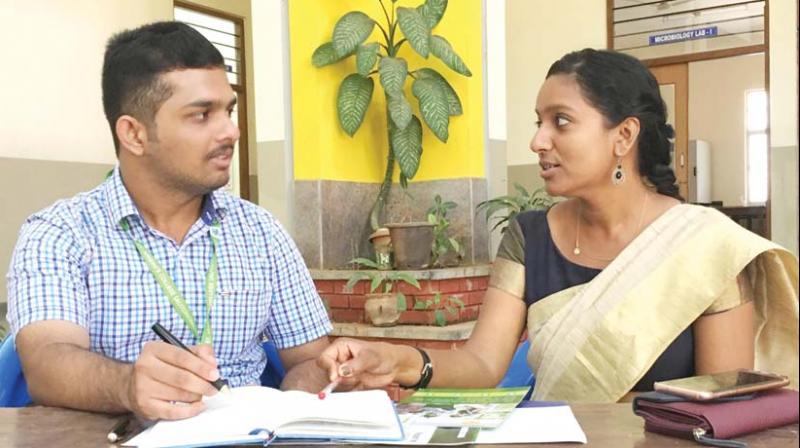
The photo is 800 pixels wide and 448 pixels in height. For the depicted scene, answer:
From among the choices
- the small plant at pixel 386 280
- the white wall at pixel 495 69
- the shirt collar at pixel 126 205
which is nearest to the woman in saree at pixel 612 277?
the shirt collar at pixel 126 205

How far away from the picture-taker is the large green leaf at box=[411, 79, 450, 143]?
4.43m

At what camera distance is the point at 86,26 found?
5.55 metres

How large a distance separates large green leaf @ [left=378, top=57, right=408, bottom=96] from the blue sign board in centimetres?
366

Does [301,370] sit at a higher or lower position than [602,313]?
lower

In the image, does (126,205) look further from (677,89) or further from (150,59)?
(677,89)

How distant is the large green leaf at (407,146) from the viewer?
4.57 metres

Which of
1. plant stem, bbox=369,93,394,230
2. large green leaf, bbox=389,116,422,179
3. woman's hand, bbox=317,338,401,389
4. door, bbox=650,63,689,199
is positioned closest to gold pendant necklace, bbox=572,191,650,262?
woman's hand, bbox=317,338,401,389

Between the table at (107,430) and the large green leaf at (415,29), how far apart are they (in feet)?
10.9

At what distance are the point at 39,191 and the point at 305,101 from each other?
1.89m

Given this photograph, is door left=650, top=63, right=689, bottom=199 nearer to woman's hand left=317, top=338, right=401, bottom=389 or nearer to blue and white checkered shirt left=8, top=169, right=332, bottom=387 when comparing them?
blue and white checkered shirt left=8, top=169, right=332, bottom=387

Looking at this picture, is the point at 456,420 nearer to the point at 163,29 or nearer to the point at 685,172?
the point at 163,29

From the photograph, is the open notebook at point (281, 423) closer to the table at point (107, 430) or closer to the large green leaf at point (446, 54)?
the table at point (107, 430)

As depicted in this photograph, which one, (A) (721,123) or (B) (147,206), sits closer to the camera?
(B) (147,206)

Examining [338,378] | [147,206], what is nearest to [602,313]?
[338,378]
